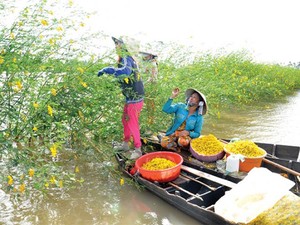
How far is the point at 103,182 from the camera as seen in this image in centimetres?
471

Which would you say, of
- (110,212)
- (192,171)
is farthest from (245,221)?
(110,212)

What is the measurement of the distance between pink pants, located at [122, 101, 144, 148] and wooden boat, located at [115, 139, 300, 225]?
0.32 m

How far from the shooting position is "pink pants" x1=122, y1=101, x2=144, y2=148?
459cm

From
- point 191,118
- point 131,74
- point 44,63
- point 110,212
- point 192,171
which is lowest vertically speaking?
point 110,212

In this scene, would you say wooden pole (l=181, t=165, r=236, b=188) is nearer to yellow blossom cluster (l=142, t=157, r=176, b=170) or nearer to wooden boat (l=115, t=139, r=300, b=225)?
wooden boat (l=115, t=139, r=300, b=225)

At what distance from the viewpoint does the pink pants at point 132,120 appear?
4.59 m

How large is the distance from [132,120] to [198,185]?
1.29m

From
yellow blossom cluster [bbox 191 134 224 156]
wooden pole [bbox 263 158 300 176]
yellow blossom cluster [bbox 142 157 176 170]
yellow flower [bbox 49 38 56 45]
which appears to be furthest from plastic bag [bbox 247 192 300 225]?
yellow flower [bbox 49 38 56 45]

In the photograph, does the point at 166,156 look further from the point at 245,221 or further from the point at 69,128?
the point at 245,221

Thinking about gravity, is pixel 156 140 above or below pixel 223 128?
above

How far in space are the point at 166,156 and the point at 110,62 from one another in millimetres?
1533

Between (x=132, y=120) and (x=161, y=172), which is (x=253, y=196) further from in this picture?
(x=132, y=120)

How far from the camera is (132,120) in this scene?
464cm

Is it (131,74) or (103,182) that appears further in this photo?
(103,182)
